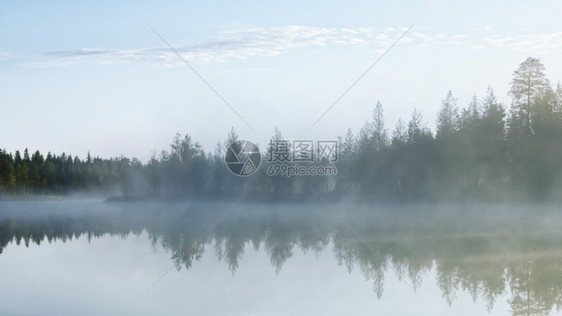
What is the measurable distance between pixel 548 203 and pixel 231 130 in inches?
1480

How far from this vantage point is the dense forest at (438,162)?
44.3 metres

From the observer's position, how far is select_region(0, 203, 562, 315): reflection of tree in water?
14.5 meters

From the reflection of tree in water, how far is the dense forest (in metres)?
13.2

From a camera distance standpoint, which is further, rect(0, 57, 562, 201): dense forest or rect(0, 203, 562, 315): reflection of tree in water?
rect(0, 57, 562, 201): dense forest

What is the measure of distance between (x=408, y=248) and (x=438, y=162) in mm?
32626

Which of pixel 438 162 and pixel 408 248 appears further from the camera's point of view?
pixel 438 162

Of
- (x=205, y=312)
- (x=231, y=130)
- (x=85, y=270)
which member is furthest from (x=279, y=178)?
(x=205, y=312)

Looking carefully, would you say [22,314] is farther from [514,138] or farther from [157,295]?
[514,138]

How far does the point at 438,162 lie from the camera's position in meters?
52.4

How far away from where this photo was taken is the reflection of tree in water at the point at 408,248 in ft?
47.7

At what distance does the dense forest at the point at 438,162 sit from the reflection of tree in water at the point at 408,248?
522 inches

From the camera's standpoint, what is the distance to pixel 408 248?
2128 cm

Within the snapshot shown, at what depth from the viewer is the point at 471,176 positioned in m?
49.8

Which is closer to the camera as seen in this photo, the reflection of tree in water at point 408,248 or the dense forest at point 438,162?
the reflection of tree in water at point 408,248
